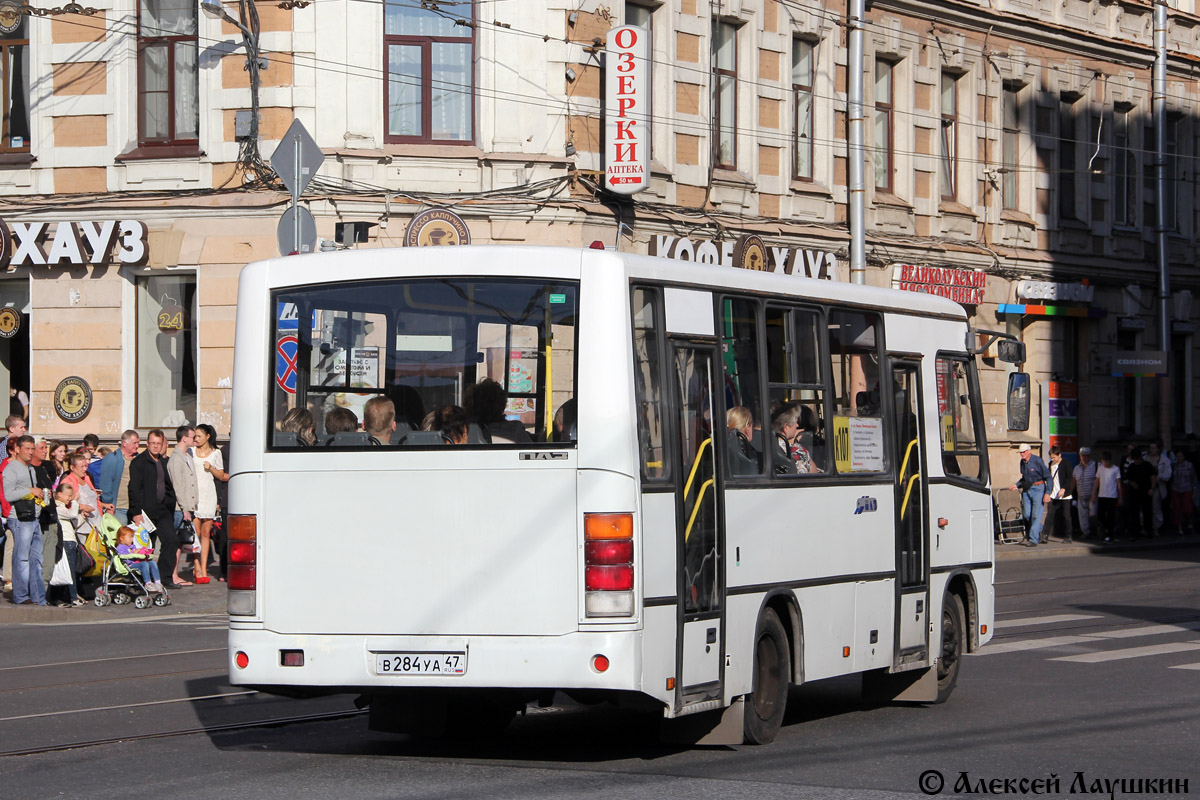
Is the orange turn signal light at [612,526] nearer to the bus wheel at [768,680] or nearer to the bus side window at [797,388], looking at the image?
the bus wheel at [768,680]

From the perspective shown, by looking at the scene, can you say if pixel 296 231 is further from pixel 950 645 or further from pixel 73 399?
pixel 950 645

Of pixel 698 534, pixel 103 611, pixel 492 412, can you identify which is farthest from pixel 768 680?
pixel 103 611

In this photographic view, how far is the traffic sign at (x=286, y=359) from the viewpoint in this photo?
941cm

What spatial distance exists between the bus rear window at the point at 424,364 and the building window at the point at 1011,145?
2896 centimetres

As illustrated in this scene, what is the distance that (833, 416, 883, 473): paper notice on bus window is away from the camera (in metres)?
10.8

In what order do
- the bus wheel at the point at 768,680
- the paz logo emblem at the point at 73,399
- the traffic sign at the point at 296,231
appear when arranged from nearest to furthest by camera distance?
the bus wheel at the point at 768,680 < the traffic sign at the point at 296,231 < the paz logo emblem at the point at 73,399

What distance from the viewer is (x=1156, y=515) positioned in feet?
119

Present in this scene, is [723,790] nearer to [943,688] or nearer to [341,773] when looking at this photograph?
[341,773]

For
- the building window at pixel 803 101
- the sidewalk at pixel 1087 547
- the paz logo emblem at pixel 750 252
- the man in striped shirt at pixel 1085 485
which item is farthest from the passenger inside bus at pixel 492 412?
the man in striped shirt at pixel 1085 485

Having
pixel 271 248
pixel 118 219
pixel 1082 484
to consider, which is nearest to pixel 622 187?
pixel 271 248

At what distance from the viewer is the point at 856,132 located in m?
30.2

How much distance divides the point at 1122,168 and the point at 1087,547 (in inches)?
440

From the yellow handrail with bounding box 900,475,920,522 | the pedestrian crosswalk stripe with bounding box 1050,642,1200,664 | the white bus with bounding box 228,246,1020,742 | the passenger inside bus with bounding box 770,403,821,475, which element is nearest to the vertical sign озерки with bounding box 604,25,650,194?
the pedestrian crosswalk stripe with bounding box 1050,642,1200,664

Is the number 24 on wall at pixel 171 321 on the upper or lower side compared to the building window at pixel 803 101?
lower
